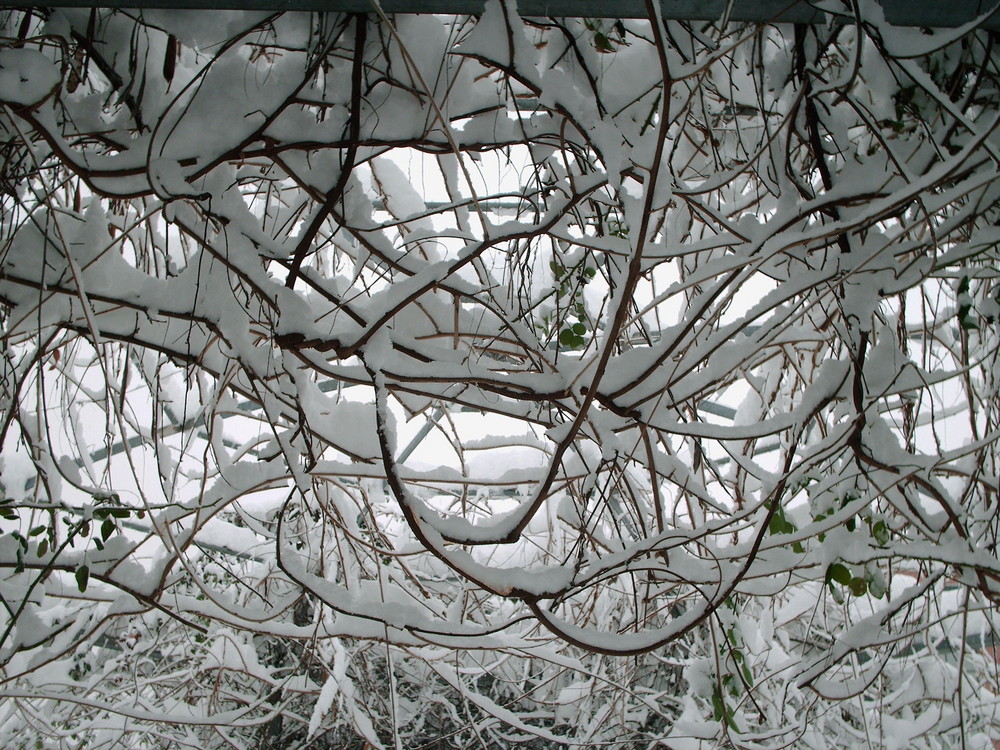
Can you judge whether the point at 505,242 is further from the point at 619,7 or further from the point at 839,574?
the point at 839,574

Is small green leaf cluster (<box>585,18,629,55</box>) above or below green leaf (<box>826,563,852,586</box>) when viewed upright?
above

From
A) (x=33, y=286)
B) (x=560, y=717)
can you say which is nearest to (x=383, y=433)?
(x=33, y=286)

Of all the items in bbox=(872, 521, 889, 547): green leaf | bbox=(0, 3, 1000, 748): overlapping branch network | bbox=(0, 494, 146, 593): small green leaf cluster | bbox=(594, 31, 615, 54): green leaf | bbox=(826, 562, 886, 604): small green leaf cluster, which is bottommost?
bbox=(0, 494, 146, 593): small green leaf cluster

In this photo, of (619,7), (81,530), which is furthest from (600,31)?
(81,530)

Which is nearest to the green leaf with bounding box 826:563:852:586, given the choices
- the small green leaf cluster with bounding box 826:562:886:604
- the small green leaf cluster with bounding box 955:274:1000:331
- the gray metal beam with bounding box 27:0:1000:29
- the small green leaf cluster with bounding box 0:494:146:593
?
the small green leaf cluster with bounding box 826:562:886:604

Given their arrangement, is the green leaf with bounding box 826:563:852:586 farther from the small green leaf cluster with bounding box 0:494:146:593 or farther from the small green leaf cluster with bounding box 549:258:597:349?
the small green leaf cluster with bounding box 0:494:146:593

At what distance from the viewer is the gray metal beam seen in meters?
0.81

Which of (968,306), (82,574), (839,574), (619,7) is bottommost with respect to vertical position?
(82,574)

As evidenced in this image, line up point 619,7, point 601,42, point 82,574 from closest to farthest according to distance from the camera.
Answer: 1. point 619,7
2. point 601,42
3. point 82,574

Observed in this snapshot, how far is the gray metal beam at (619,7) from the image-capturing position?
805 millimetres

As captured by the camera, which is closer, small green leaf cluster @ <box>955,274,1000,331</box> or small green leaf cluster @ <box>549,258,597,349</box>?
small green leaf cluster @ <box>955,274,1000,331</box>

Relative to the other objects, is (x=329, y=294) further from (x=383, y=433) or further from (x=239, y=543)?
(x=239, y=543)

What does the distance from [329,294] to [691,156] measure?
0.71m

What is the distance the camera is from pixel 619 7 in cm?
81
